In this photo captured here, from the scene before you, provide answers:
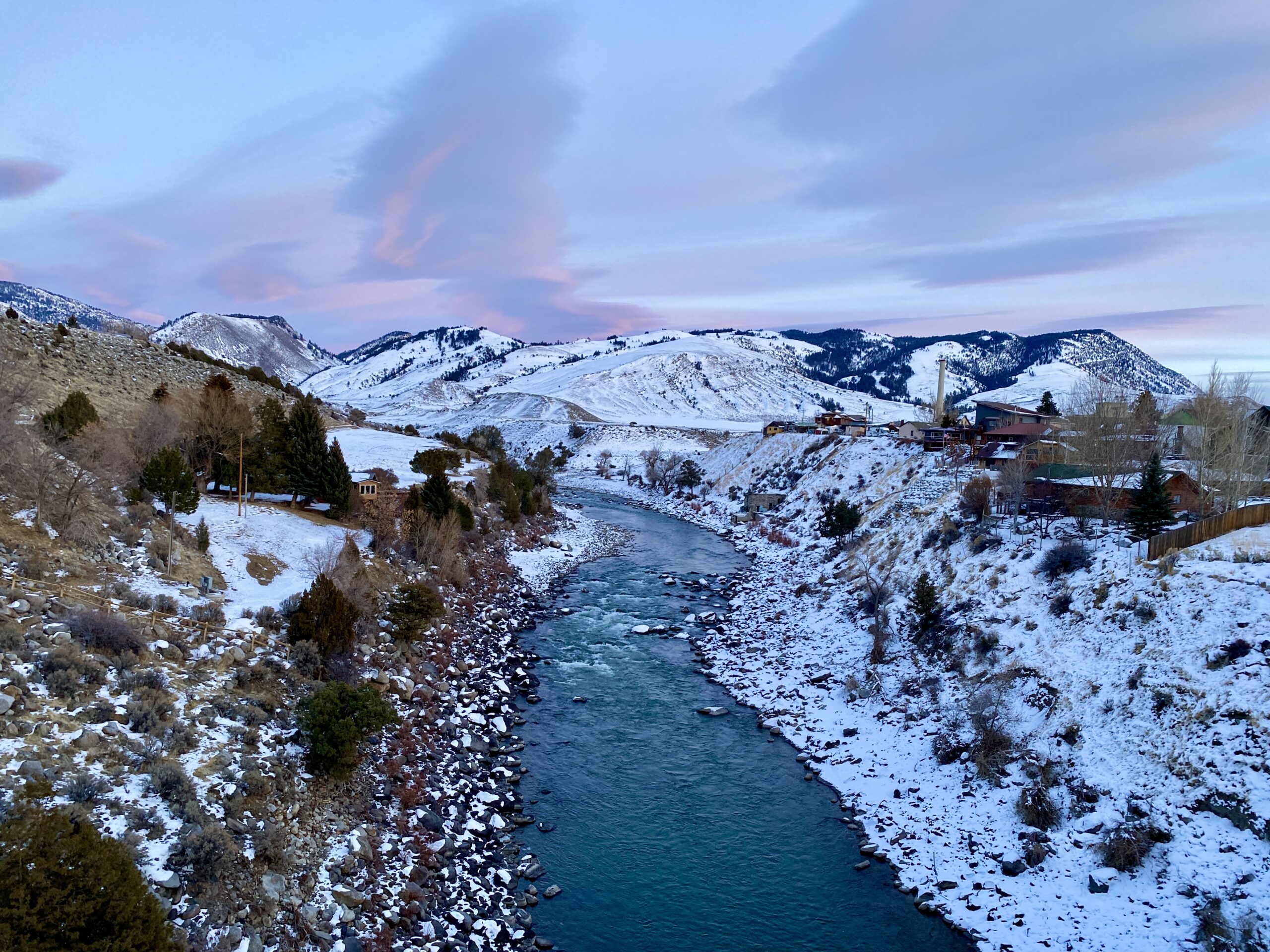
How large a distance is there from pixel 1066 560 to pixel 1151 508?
11.8 feet

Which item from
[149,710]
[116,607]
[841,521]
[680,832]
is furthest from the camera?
[841,521]

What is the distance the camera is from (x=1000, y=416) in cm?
6550

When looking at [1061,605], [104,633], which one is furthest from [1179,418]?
[104,633]

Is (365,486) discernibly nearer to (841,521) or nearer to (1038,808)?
(841,521)

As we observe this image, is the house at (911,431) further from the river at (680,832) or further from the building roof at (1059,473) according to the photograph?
the river at (680,832)

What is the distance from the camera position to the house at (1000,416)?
63000mm

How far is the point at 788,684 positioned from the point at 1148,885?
574 inches

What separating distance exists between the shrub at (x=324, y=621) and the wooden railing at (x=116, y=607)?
126 centimetres

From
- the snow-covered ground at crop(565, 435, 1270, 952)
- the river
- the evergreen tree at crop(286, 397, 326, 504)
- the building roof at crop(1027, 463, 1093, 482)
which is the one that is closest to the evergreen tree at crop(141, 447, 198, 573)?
the evergreen tree at crop(286, 397, 326, 504)

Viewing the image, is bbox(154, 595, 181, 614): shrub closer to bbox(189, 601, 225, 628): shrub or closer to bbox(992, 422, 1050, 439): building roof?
bbox(189, 601, 225, 628): shrub

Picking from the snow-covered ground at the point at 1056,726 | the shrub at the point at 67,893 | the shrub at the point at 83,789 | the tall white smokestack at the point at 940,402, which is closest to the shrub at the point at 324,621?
the shrub at the point at 83,789

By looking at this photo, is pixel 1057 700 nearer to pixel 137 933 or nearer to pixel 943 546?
pixel 943 546

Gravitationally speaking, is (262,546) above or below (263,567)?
above

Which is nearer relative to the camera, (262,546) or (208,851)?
(208,851)
